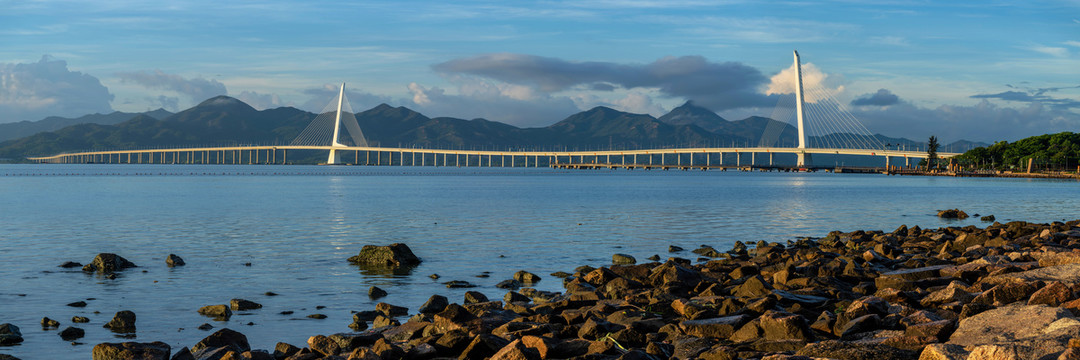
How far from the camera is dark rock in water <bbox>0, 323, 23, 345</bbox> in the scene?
12039 millimetres

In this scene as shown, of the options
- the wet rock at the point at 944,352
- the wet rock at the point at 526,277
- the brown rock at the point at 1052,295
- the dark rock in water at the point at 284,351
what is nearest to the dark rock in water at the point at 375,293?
the wet rock at the point at 526,277

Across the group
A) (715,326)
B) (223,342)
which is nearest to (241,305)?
(223,342)

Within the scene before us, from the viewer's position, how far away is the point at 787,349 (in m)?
9.23

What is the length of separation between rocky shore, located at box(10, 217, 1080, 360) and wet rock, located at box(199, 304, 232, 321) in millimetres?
37

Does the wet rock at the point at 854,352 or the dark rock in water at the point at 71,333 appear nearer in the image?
the wet rock at the point at 854,352

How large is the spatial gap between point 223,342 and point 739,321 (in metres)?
6.16

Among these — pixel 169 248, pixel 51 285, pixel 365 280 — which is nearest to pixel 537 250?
pixel 365 280

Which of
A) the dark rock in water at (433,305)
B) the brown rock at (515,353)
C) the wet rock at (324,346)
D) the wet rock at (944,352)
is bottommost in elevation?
the dark rock in water at (433,305)

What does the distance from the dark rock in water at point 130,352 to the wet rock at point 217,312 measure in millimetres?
3481

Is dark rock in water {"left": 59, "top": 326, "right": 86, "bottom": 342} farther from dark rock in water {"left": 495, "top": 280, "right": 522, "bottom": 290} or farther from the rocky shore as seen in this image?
dark rock in water {"left": 495, "top": 280, "right": 522, "bottom": 290}

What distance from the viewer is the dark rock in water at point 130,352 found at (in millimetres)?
10141

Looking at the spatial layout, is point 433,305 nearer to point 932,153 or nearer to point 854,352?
point 854,352

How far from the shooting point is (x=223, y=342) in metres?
10.9

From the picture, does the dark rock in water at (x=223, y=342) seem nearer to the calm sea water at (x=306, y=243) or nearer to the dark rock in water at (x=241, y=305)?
the calm sea water at (x=306, y=243)
